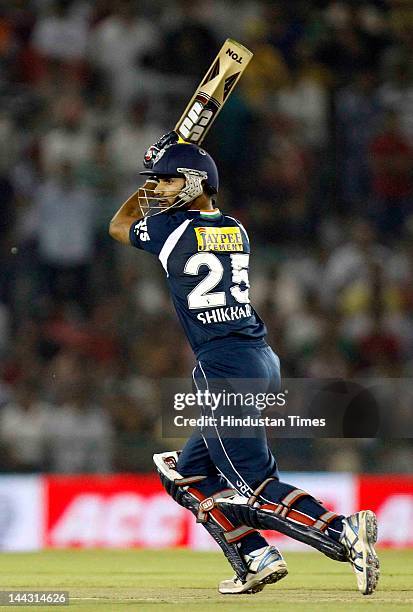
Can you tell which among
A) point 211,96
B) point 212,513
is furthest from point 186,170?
point 212,513

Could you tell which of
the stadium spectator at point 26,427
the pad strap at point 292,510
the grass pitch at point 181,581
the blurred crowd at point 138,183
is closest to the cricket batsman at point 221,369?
the pad strap at point 292,510

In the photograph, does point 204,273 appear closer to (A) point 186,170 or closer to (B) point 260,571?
(A) point 186,170

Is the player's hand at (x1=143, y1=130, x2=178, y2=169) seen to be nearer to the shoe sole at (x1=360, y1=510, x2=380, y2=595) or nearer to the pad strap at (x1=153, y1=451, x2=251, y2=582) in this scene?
the pad strap at (x1=153, y1=451, x2=251, y2=582)

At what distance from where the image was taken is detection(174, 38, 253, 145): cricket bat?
20.3ft

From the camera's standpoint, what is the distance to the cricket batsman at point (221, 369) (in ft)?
17.9

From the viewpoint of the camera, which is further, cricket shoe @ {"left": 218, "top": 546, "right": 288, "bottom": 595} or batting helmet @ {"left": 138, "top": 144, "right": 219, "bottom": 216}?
batting helmet @ {"left": 138, "top": 144, "right": 219, "bottom": 216}

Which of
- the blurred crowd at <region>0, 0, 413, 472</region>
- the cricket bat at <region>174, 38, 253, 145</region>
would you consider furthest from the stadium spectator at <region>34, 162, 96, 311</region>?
the cricket bat at <region>174, 38, 253, 145</region>

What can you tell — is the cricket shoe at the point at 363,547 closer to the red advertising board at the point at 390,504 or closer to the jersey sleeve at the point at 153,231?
the jersey sleeve at the point at 153,231

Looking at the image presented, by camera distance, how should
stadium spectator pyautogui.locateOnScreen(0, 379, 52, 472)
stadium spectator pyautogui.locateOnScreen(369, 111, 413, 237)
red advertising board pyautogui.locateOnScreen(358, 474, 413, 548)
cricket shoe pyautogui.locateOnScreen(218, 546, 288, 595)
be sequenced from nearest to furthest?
cricket shoe pyautogui.locateOnScreen(218, 546, 288, 595), red advertising board pyautogui.locateOnScreen(358, 474, 413, 548), stadium spectator pyautogui.locateOnScreen(0, 379, 52, 472), stadium spectator pyautogui.locateOnScreen(369, 111, 413, 237)

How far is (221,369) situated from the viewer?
18.3 ft

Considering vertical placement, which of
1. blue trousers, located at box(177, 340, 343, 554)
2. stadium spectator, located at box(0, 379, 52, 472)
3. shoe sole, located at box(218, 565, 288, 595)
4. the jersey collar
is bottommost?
stadium spectator, located at box(0, 379, 52, 472)

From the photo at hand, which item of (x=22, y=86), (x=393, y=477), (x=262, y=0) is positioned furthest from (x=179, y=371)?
(x=262, y=0)

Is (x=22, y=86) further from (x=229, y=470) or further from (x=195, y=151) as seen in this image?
(x=229, y=470)

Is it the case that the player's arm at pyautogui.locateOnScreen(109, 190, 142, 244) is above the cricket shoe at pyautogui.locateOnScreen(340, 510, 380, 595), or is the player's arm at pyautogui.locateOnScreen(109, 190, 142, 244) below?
above
